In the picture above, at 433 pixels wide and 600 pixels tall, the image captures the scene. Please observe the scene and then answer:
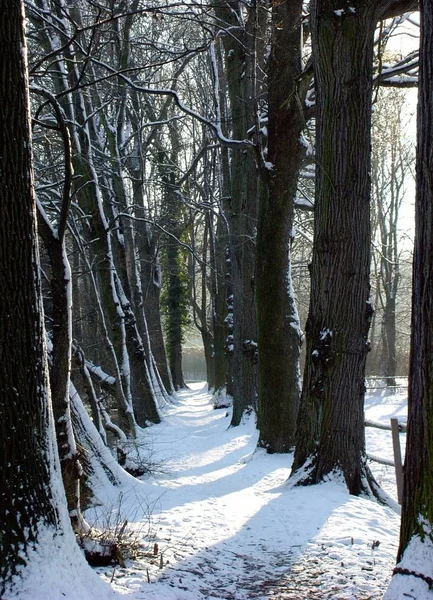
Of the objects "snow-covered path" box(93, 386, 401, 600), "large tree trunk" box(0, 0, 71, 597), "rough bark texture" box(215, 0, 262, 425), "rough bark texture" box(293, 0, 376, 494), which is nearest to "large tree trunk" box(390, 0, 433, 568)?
"snow-covered path" box(93, 386, 401, 600)

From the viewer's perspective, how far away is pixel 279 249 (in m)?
8.96

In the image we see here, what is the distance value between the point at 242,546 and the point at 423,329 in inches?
111

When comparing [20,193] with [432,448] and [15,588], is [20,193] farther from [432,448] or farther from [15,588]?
[432,448]

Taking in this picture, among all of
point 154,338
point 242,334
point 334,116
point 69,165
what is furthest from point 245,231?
point 154,338

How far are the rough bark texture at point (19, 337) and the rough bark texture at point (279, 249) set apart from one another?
596 centimetres

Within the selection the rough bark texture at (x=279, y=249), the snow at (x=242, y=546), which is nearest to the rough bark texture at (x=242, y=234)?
the rough bark texture at (x=279, y=249)

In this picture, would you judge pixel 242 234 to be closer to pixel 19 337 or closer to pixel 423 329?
pixel 423 329

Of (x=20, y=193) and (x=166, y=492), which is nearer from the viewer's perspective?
(x=20, y=193)

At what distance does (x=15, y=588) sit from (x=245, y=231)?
10386 mm

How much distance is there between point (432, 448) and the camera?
3.21 metres

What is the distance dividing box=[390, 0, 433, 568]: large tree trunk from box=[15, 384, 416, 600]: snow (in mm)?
232

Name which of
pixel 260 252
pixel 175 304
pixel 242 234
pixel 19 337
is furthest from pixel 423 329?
pixel 175 304

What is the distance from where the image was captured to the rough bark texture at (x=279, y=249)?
8.66 metres

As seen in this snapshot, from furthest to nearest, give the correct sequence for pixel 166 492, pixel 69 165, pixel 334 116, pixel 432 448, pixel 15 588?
pixel 166 492 → pixel 334 116 → pixel 69 165 → pixel 432 448 → pixel 15 588
